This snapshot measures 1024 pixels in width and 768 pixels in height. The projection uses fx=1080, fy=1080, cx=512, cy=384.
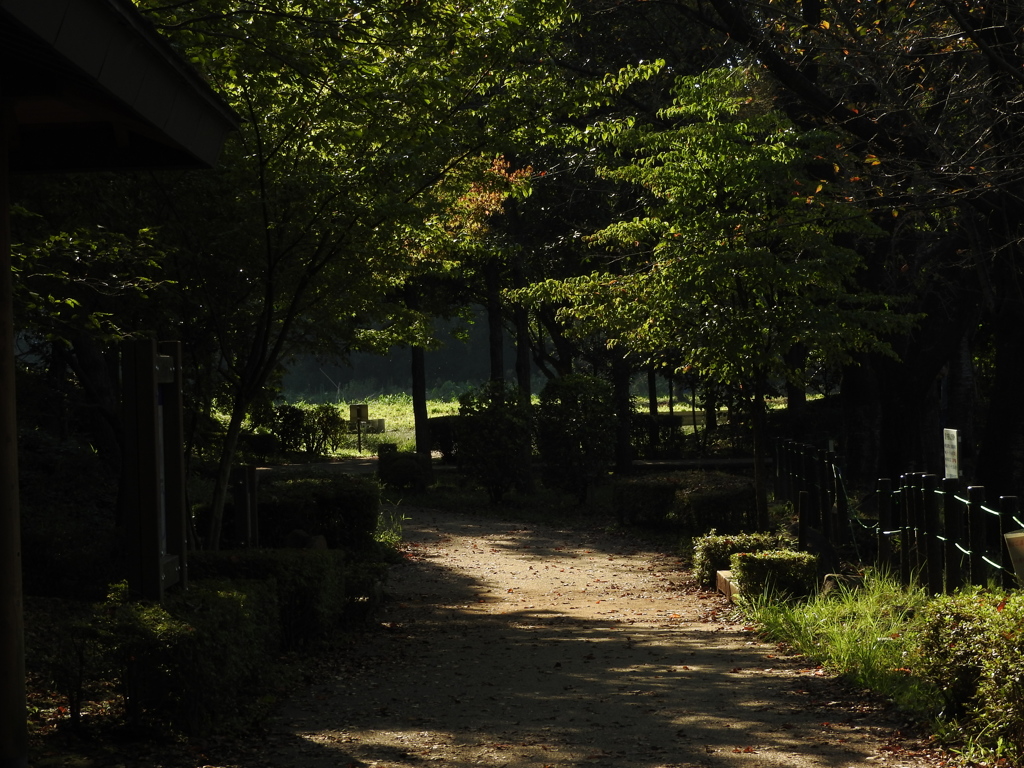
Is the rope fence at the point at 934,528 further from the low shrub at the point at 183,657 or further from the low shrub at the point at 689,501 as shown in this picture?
the low shrub at the point at 183,657

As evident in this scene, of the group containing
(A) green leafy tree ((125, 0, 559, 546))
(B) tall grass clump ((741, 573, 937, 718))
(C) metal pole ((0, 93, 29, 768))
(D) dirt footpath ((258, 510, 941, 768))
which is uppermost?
(A) green leafy tree ((125, 0, 559, 546))

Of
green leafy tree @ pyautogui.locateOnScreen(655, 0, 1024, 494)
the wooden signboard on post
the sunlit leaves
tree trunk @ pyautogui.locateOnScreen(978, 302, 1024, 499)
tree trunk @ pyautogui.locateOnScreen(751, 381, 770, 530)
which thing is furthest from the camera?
tree trunk @ pyautogui.locateOnScreen(978, 302, 1024, 499)

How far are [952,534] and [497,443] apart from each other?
40.7 feet

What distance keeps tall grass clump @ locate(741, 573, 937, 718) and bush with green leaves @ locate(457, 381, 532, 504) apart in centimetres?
1033

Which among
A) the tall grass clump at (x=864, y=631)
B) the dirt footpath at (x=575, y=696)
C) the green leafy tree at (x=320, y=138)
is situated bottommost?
the dirt footpath at (x=575, y=696)

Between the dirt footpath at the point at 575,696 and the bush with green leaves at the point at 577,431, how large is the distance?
8.18 m

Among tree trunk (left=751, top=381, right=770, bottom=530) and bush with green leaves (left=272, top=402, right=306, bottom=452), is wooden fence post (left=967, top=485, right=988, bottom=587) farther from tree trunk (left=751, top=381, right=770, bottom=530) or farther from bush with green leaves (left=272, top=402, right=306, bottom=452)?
bush with green leaves (left=272, top=402, right=306, bottom=452)

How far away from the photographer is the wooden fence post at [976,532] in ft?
23.0

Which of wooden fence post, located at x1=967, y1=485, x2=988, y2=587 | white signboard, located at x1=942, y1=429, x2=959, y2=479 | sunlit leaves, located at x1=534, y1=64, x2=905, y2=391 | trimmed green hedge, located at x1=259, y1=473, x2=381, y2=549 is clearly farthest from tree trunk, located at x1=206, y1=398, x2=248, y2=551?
white signboard, located at x1=942, y1=429, x2=959, y2=479

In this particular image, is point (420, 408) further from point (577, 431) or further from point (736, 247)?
point (736, 247)

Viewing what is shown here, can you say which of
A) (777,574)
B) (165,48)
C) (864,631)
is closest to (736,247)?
(777,574)

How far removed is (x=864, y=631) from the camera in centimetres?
712

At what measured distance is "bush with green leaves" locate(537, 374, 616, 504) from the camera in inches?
773

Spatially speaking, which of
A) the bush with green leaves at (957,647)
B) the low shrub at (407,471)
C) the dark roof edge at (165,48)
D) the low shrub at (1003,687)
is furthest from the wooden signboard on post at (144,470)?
the low shrub at (407,471)
